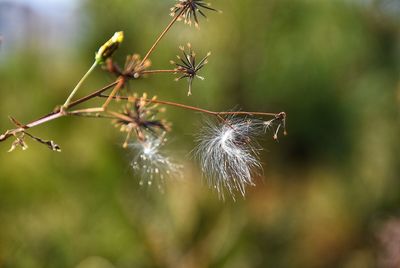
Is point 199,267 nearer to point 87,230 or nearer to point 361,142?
point 87,230

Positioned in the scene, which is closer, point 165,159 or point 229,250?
point 165,159

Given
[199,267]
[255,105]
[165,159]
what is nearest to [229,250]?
[199,267]

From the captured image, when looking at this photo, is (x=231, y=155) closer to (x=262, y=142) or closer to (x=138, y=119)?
(x=138, y=119)

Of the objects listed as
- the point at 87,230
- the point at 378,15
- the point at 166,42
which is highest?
the point at 378,15

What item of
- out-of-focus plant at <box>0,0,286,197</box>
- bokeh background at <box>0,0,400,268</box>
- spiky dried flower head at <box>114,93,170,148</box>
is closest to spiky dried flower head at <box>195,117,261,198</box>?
out-of-focus plant at <box>0,0,286,197</box>

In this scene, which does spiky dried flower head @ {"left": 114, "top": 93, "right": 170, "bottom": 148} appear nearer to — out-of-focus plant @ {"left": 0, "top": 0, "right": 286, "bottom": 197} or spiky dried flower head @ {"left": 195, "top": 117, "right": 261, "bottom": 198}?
out-of-focus plant @ {"left": 0, "top": 0, "right": 286, "bottom": 197}

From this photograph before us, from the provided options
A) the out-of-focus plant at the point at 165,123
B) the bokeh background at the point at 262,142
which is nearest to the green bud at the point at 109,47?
the out-of-focus plant at the point at 165,123

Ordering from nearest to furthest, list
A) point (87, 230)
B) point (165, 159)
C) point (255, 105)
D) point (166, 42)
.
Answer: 1. point (165, 159)
2. point (87, 230)
3. point (166, 42)
4. point (255, 105)
